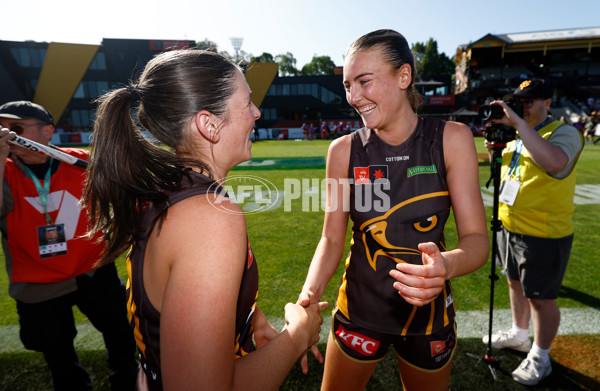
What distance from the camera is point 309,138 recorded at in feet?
116

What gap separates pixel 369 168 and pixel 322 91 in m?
42.9

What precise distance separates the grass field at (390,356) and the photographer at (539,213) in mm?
258

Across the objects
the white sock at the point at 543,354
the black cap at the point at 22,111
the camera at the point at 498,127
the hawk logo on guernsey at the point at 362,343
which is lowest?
the white sock at the point at 543,354

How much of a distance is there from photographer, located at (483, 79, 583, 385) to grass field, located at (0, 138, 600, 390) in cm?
26

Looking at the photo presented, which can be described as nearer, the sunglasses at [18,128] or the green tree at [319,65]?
the sunglasses at [18,128]

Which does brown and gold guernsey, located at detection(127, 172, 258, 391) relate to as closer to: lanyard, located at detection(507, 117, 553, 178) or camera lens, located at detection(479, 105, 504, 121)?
camera lens, located at detection(479, 105, 504, 121)

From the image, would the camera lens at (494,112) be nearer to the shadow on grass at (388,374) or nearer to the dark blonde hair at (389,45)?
the dark blonde hair at (389,45)

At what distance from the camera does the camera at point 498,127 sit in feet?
8.71

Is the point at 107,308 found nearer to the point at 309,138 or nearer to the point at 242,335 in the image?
the point at 242,335

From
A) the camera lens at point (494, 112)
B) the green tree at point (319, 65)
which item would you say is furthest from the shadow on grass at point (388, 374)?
the green tree at point (319, 65)

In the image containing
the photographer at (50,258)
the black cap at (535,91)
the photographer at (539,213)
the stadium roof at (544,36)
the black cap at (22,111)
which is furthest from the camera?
the stadium roof at (544,36)

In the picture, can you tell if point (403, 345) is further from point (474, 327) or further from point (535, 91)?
point (535, 91)

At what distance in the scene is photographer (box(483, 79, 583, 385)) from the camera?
2.54 metres

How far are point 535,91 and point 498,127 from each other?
0.50 metres
